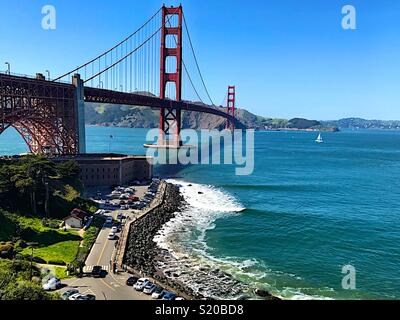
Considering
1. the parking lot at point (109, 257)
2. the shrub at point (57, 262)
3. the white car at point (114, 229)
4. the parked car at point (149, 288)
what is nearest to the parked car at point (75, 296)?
the parking lot at point (109, 257)

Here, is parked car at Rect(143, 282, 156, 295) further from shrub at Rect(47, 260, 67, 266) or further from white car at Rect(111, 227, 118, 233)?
white car at Rect(111, 227, 118, 233)

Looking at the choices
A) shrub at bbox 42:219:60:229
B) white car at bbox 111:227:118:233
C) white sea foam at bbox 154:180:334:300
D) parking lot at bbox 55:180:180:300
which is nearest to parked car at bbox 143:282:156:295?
parking lot at bbox 55:180:180:300

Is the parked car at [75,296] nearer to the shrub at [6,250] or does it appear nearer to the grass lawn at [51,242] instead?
the grass lawn at [51,242]

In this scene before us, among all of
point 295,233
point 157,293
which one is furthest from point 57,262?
point 295,233

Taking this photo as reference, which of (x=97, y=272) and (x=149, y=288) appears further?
(x=97, y=272)

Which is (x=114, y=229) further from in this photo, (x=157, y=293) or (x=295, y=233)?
(x=295, y=233)
